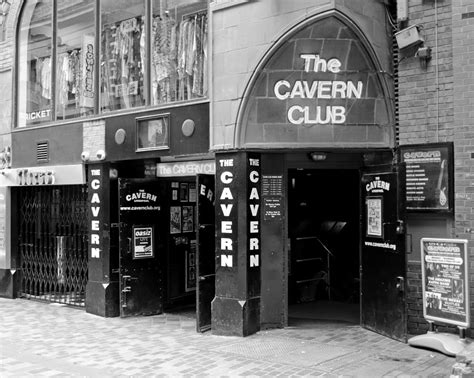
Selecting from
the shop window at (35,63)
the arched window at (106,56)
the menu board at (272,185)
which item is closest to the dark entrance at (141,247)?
the arched window at (106,56)

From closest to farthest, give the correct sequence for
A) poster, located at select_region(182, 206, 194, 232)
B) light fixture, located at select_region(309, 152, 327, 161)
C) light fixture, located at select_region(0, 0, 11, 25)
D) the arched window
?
light fixture, located at select_region(309, 152, 327, 161) < the arched window < poster, located at select_region(182, 206, 194, 232) < light fixture, located at select_region(0, 0, 11, 25)

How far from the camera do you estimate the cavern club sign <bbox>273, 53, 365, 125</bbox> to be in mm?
7703

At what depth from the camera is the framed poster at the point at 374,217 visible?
762 centimetres

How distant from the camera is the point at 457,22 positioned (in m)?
7.23

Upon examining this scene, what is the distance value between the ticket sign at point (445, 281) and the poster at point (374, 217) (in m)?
0.86

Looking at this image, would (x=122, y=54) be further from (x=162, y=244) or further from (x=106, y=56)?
(x=162, y=244)

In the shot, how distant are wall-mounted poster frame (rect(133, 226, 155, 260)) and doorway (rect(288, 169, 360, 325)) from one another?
2.76 metres

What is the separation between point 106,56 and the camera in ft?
33.1

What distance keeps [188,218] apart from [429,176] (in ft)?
15.6

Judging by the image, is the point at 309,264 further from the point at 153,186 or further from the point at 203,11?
the point at 203,11

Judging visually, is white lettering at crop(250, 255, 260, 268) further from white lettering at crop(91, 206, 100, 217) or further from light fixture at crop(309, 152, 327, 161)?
white lettering at crop(91, 206, 100, 217)

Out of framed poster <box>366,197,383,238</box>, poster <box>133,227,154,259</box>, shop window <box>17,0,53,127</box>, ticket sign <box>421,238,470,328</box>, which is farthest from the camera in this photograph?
shop window <box>17,0,53,127</box>

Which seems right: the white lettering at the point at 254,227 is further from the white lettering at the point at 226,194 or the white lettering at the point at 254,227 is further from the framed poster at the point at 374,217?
the framed poster at the point at 374,217

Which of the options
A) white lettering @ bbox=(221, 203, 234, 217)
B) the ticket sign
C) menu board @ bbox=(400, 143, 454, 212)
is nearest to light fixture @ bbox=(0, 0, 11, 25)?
white lettering @ bbox=(221, 203, 234, 217)
